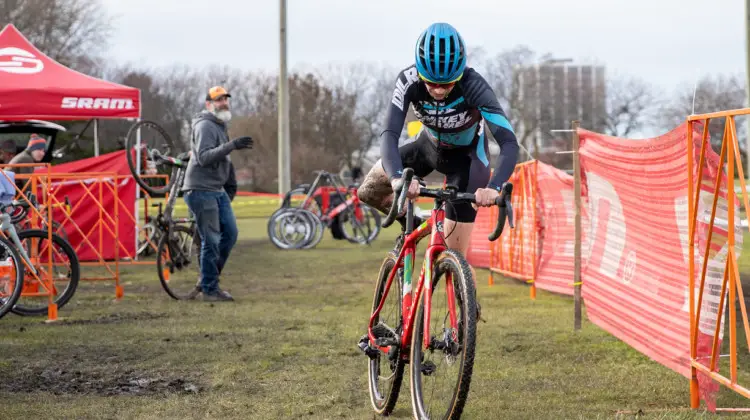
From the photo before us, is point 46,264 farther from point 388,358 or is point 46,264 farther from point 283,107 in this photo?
point 283,107

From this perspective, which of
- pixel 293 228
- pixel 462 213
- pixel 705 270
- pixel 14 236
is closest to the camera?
pixel 705 270

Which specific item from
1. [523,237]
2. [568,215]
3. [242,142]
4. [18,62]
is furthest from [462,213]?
[18,62]

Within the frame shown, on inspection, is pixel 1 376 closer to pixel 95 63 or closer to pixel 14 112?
pixel 14 112

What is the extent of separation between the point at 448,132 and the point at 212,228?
568cm

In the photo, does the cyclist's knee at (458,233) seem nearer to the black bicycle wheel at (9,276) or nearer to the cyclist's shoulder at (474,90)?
the cyclist's shoulder at (474,90)

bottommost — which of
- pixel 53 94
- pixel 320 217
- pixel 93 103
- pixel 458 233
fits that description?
pixel 320 217

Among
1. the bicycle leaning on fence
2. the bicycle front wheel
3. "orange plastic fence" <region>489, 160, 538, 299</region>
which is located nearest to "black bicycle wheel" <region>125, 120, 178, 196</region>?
the bicycle leaning on fence

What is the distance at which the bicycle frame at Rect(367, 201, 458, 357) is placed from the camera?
15.4ft

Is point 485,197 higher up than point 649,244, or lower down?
higher up

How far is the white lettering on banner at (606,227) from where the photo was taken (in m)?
7.88

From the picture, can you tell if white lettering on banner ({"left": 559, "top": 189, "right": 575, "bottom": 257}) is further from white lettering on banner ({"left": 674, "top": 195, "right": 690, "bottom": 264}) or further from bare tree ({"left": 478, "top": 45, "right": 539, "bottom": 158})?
bare tree ({"left": 478, "top": 45, "right": 539, "bottom": 158})

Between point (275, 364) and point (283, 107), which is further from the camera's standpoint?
point (283, 107)

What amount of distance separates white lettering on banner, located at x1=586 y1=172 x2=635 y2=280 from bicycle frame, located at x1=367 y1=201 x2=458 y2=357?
3.00m

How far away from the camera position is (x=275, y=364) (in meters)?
7.09
